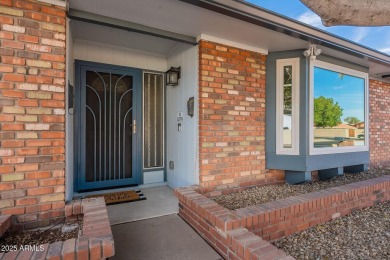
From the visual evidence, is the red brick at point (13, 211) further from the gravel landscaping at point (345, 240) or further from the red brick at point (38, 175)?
the gravel landscaping at point (345, 240)

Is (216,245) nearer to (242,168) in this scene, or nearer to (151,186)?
(242,168)

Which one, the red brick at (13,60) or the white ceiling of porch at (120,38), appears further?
the white ceiling of porch at (120,38)

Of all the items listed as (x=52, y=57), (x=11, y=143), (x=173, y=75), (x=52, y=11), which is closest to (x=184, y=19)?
(x=173, y=75)

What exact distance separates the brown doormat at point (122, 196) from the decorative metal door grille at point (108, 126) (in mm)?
370

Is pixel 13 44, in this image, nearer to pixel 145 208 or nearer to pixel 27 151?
pixel 27 151

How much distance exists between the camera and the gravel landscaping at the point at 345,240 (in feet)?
6.94

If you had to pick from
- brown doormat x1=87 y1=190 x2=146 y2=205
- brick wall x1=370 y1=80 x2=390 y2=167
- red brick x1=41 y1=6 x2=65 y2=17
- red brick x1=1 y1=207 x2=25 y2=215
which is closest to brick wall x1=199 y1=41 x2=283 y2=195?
brown doormat x1=87 y1=190 x2=146 y2=205

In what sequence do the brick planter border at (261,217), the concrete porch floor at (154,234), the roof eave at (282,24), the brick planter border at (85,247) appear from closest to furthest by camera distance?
the brick planter border at (85,247)
the brick planter border at (261,217)
the concrete porch floor at (154,234)
the roof eave at (282,24)

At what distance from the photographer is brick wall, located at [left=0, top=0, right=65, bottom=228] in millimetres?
2025

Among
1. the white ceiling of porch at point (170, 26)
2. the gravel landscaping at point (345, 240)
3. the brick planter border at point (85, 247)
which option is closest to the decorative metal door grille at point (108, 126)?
the white ceiling of porch at point (170, 26)

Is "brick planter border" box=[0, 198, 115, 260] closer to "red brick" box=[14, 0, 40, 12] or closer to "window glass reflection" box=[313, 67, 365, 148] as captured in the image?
"red brick" box=[14, 0, 40, 12]

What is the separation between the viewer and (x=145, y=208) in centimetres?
309

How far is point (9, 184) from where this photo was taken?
6.64 feet

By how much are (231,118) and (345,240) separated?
2.08 meters
